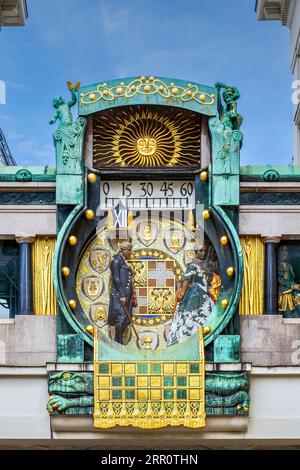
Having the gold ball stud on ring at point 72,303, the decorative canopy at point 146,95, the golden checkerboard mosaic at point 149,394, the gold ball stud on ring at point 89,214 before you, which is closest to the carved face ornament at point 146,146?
the decorative canopy at point 146,95

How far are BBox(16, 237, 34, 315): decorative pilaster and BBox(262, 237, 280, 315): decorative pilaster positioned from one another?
3572 millimetres

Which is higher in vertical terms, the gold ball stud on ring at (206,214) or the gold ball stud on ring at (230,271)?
the gold ball stud on ring at (206,214)

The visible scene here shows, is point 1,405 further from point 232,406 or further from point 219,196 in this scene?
point 219,196

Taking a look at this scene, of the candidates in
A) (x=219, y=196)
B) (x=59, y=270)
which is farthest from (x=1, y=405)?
(x=219, y=196)

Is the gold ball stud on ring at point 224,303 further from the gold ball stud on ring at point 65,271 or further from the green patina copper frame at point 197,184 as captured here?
the gold ball stud on ring at point 65,271

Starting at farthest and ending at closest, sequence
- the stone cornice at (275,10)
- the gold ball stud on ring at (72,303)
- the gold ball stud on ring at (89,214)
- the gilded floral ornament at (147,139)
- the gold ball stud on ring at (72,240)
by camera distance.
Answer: the stone cornice at (275,10) < the gilded floral ornament at (147,139) < the gold ball stud on ring at (89,214) < the gold ball stud on ring at (72,240) < the gold ball stud on ring at (72,303)

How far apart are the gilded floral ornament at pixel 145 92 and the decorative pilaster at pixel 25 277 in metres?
2.34

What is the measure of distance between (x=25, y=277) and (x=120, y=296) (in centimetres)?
146

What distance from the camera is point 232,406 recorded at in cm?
1734

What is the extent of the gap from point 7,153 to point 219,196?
948cm

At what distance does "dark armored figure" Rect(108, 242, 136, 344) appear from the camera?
58.5 ft

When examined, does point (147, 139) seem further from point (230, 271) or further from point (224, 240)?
point (230, 271)

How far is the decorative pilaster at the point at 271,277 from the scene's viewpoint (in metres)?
17.8
